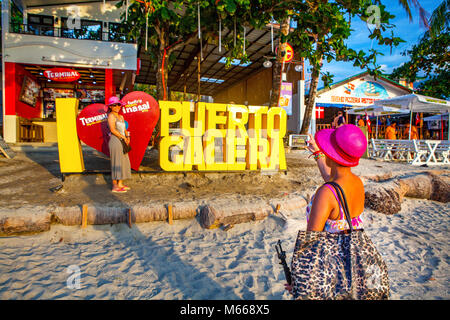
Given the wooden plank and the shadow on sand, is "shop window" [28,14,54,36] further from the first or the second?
the shadow on sand

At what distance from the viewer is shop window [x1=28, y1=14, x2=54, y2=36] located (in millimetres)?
13133

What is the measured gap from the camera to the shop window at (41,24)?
1313cm

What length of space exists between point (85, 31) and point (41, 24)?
2399mm

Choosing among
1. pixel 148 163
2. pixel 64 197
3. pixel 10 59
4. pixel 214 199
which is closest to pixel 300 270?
pixel 214 199

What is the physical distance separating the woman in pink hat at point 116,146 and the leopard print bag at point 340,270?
4339 millimetres

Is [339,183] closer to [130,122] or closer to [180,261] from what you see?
[180,261]

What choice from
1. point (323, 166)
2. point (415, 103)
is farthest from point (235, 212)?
point (415, 103)

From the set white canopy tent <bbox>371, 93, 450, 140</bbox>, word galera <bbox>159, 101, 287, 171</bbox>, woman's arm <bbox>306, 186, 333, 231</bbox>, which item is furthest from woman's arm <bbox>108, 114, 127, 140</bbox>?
white canopy tent <bbox>371, 93, 450, 140</bbox>

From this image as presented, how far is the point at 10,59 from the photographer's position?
11.9 meters

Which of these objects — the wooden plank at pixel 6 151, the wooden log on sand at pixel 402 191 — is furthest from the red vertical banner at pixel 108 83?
the wooden log on sand at pixel 402 191

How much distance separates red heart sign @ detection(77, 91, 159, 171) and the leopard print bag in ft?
16.1

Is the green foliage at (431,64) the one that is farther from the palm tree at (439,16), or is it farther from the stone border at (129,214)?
the stone border at (129,214)

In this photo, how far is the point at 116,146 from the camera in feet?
16.6

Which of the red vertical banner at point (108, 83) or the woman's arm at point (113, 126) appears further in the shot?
the red vertical banner at point (108, 83)
